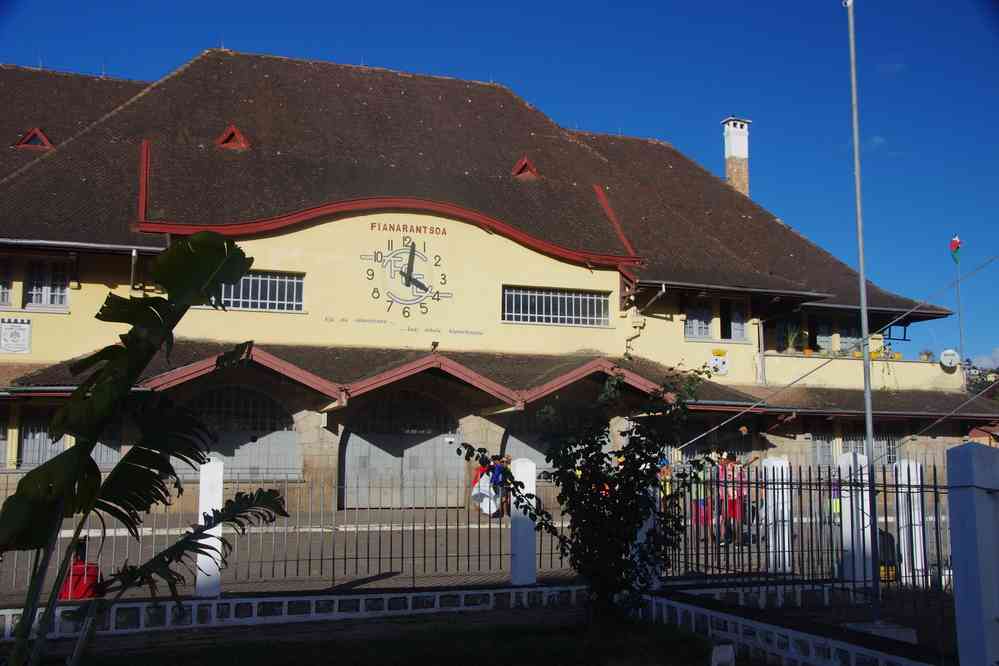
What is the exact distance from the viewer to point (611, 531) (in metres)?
9.61

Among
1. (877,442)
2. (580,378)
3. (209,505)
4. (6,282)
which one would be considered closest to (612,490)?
(209,505)

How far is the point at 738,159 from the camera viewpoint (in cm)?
3347

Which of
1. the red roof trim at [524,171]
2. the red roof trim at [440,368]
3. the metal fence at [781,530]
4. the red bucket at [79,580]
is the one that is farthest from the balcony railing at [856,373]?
the red bucket at [79,580]

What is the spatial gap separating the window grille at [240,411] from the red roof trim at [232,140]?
598 centimetres

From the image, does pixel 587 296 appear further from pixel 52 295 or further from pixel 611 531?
pixel 611 531

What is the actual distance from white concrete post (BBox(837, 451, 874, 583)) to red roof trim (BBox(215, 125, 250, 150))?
15.9m

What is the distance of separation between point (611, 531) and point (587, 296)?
15.9m

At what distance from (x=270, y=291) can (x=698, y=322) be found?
1059 centimetres

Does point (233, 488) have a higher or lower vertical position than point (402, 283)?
lower

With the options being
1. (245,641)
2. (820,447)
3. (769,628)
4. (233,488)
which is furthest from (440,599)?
(820,447)

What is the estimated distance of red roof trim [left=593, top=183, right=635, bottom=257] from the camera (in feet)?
83.7

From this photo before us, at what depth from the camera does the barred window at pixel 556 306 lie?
80.8 ft

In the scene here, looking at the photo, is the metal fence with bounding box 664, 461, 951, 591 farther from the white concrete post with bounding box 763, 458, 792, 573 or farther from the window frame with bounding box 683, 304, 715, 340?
the window frame with bounding box 683, 304, 715, 340

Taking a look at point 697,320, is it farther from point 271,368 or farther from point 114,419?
point 114,419
